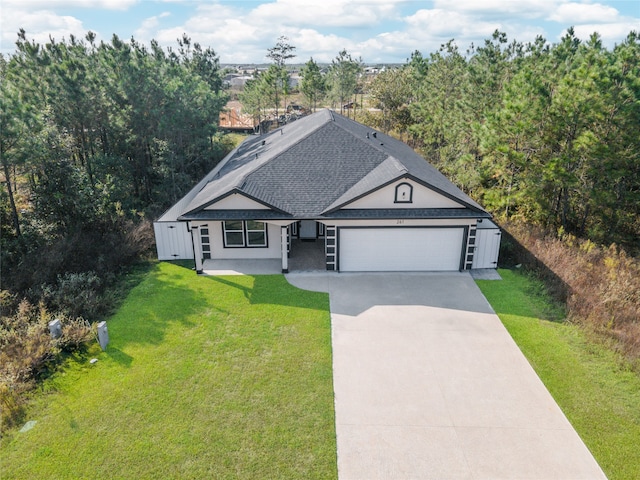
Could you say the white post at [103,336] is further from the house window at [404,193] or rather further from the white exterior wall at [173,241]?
the house window at [404,193]

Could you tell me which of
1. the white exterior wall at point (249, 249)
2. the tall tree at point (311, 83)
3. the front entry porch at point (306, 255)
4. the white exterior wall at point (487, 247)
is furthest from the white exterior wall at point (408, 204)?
the tall tree at point (311, 83)

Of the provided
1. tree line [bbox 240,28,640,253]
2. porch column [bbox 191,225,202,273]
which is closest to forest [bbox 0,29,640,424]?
tree line [bbox 240,28,640,253]

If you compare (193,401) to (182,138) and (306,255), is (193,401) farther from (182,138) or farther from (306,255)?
(182,138)

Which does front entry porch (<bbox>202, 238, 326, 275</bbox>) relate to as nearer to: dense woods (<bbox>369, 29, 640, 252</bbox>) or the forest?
the forest

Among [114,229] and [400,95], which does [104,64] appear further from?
[400,95]

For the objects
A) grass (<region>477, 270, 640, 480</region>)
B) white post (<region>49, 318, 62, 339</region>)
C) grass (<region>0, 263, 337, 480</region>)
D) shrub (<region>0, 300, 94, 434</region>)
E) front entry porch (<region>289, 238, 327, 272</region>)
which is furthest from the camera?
front entry porch (<region>289, 238, 327, 272</region>)

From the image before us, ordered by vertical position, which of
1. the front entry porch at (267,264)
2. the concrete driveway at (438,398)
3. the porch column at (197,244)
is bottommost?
the concrete driveway at (438,398)
